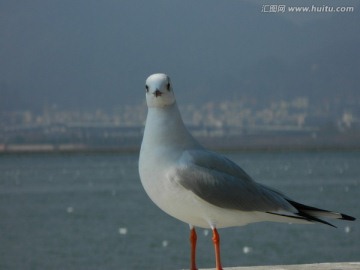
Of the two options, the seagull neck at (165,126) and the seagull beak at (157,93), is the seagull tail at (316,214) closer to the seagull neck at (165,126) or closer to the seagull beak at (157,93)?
the seagull neck at (165,126)

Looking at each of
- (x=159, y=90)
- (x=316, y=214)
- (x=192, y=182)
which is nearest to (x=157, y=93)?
(x=159, y=90)

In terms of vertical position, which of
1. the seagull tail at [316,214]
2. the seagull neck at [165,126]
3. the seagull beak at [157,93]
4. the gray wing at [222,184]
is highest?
the seagull beak at [157,93]

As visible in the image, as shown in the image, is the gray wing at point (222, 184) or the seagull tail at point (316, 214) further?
the seagull tail at point (316, 214)

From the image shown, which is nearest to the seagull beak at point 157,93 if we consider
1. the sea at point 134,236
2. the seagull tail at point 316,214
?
the seagull tail at point 316,214

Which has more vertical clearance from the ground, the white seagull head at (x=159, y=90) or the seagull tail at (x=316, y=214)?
the white seagull head at (x=159, y=90)

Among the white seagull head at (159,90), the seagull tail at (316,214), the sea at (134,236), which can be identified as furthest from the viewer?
the sea at (134,236)

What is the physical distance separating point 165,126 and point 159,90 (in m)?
0.18

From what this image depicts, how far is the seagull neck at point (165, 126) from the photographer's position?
4.16 m

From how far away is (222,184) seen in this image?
428cm

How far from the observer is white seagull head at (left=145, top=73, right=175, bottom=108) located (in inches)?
162

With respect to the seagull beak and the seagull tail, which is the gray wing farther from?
the seagull beak

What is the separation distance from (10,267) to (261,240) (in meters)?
9.27

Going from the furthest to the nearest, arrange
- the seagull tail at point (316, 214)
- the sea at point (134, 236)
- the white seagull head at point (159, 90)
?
the sea at point (134, 236)
the seagull tail at point (316, 214)
the white seagull head at point (159, 90)

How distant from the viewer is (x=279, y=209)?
4375 millimetres
